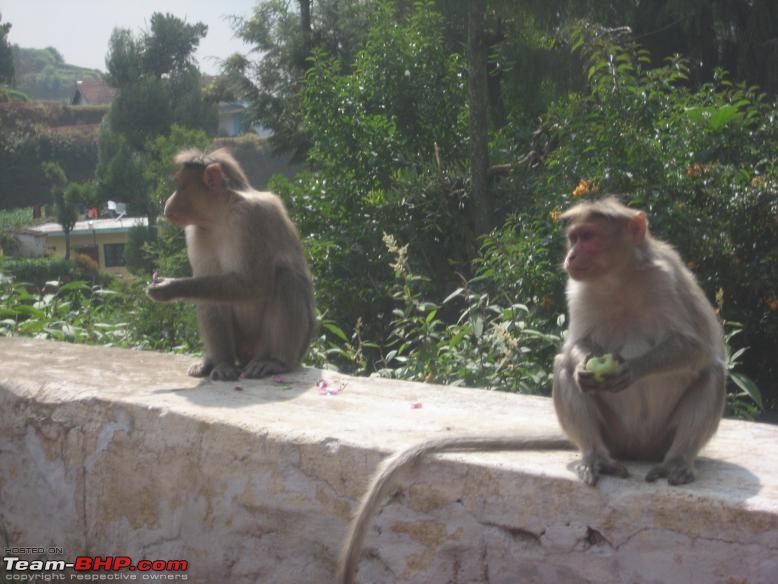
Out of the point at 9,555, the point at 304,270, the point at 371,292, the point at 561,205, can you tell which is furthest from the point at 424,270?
the point at 9,555

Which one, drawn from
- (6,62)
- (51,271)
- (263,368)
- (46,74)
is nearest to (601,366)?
(263,368)

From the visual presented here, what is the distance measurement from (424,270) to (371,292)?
2.04 ft

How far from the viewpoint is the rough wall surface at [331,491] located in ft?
9.36

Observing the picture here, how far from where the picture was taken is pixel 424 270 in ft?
28.3

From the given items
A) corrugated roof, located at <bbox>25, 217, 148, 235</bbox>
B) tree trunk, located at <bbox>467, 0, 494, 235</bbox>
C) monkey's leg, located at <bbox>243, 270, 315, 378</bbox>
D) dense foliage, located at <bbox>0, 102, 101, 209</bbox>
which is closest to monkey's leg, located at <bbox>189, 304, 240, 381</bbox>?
monkey's leg, located at <bbox>243, 270, 315, 378</bbox>

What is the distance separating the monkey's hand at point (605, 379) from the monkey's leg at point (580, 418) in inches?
4.3

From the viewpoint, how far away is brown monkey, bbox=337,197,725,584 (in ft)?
10.3

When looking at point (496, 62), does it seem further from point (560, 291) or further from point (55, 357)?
point (55, 357)

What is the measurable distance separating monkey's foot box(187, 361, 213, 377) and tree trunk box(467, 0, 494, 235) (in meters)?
4.03

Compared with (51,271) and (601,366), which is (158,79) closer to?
(51,271)

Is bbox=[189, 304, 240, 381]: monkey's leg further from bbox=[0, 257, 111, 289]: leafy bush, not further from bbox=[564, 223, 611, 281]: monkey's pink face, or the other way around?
bbox=[0, 257, 111, 289]: leafy bush

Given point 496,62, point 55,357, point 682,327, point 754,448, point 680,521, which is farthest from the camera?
point 496,62

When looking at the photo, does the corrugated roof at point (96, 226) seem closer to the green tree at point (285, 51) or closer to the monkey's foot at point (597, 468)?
the green tree at point (285, 51)
